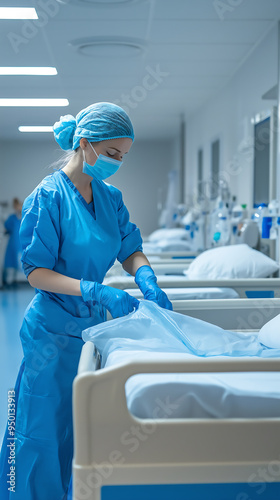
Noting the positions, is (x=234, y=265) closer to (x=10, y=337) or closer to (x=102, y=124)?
(x=102, y=124)

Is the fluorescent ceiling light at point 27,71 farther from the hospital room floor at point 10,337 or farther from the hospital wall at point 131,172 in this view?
the hospital wall at point 131,172

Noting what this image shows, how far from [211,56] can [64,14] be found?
4.96ft

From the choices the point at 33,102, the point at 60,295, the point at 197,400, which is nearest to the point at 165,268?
the point at 60,295

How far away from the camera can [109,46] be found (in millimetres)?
4184

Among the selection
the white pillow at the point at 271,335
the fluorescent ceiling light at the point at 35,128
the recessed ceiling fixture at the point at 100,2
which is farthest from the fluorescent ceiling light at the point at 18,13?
the fluorescent ceiling light at the point at 35,128

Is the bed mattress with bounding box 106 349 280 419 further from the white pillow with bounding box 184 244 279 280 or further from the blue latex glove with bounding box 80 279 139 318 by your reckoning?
the white pillow with bounding box 184 244 279 280

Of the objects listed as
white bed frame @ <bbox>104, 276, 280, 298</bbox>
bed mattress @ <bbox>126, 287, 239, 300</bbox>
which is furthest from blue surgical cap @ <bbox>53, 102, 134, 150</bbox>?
bed mattress @ <bbox>126, 287, 239, 300</bbox>

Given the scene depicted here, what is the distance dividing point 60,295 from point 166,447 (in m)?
0.74

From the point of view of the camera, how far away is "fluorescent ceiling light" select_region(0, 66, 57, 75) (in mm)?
4867

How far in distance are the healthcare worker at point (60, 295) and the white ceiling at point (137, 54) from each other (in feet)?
6.12

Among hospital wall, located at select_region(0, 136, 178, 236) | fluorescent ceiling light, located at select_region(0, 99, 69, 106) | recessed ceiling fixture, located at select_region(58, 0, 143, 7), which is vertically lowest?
hospital wall, located at select_region(0, 136, 178, 236)

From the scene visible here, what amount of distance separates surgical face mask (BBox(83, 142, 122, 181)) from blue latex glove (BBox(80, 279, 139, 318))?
0.39 meters

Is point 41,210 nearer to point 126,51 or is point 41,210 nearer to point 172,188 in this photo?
point 126,51

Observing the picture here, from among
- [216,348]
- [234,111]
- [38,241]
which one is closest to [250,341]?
[216,348]
